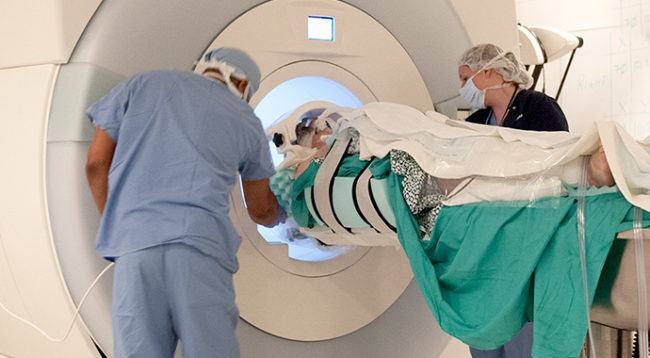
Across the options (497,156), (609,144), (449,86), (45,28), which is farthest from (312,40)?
(609,144)

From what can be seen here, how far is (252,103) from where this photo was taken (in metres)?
1.81

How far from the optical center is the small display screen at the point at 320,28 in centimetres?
196

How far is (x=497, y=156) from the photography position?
1194mm

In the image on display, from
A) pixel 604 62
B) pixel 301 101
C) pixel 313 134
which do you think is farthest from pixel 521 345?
pixel 604 62

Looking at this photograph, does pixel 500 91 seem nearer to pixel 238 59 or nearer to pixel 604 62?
pixel 238 59

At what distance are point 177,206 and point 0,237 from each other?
2.00 ft

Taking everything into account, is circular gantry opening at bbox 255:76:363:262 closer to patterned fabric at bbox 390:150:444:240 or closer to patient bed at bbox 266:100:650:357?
patient bed at bbox 266:100:650:357

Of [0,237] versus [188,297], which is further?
[0,237]

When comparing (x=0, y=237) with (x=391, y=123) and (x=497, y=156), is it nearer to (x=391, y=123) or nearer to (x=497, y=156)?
(x=391, y=123)

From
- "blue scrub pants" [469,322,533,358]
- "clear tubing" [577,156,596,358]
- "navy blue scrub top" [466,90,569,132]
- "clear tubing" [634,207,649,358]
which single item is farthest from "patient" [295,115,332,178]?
"clear tubing" [634,207,649,358]

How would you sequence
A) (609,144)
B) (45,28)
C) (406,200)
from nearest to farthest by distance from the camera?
1. (609,144)
2. (406,200)
3. (45,28)

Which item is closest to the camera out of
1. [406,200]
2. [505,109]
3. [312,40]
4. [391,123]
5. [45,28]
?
[406,200]

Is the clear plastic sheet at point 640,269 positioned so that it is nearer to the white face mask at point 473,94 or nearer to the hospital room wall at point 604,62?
the white face mask at point 473,94

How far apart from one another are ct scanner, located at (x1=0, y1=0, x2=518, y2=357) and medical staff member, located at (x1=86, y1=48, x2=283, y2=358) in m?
0.20
